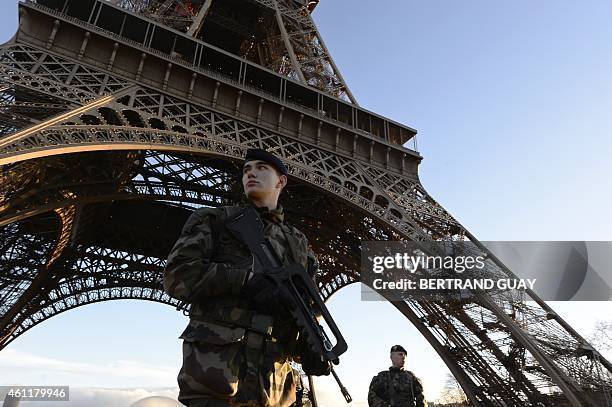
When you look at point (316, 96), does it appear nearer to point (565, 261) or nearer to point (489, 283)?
point (489, 283)

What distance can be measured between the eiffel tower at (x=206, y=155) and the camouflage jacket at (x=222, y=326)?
24.0 ft

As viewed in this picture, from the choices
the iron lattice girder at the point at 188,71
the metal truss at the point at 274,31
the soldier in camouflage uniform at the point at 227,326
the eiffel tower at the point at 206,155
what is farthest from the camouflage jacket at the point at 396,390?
the metal truss at the point at 274,31

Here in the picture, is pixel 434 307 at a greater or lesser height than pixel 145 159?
lesser

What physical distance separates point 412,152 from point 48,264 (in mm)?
15697

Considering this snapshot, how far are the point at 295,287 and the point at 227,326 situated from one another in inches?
13.3

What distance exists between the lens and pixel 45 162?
10984 mm

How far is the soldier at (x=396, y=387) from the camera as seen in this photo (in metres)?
5.37

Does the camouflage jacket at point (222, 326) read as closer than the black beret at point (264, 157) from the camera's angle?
Yes

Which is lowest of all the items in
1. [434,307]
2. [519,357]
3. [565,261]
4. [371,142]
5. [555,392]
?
[555,392]

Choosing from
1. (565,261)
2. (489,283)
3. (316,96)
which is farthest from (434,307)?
(316,96)

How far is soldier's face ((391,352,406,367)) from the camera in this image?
555cm

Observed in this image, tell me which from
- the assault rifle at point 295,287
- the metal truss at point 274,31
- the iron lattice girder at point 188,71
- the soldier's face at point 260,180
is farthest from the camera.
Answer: the metal truss at point 274,31

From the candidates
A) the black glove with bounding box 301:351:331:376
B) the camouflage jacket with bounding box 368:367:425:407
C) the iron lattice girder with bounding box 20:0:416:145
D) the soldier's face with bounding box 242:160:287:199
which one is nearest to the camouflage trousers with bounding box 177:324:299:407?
the black glove with bounding box 301:351:331:376

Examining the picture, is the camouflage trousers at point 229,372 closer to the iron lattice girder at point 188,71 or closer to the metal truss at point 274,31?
the iron lattice girder at point 188,71
